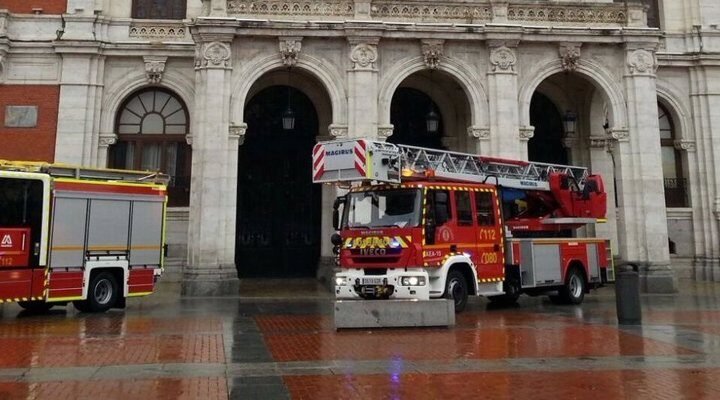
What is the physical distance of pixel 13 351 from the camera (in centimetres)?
934

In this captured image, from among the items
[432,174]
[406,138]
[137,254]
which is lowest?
[137,254]

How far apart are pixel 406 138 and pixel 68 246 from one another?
14.8 m

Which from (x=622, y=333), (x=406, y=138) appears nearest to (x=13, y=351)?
(x=622, y=333)

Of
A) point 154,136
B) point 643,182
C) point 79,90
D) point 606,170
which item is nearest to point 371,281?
point 643,182

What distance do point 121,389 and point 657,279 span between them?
1830 cm

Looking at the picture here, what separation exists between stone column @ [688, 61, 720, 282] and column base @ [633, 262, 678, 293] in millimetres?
6146

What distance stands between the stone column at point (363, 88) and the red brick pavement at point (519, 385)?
12.5m

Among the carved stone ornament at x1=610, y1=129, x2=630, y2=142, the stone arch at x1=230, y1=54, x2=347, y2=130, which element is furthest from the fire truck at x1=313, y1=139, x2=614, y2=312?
the stone arch at x1=230, y1=54, x2=347, y2=130

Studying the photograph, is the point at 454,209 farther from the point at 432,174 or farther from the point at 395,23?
the point at 395,23

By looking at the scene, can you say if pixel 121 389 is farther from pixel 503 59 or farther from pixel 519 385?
pixel 503 59

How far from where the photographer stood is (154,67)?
23312 millimetres

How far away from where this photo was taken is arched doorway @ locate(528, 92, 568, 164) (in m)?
25.7

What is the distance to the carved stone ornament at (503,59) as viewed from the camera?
2042 centimetres

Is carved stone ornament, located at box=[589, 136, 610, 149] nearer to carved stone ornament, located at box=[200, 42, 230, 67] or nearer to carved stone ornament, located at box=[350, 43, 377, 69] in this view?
carved stone ornament, located at box=[350, 43, 377, 69]
